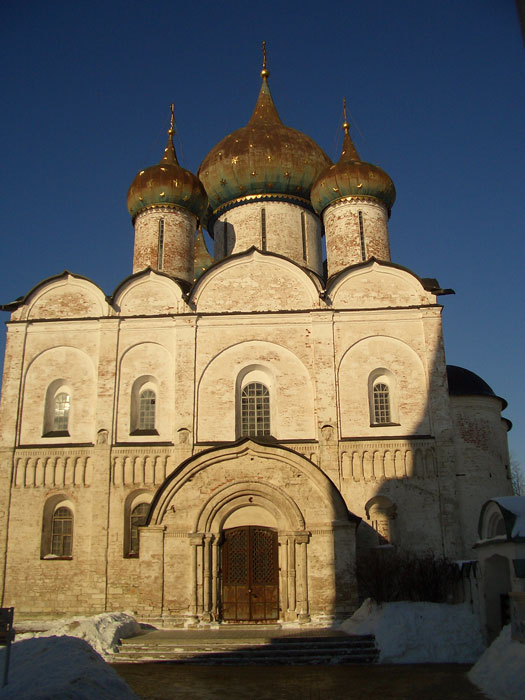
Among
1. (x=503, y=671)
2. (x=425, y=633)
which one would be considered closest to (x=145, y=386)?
(x=425, y=633)

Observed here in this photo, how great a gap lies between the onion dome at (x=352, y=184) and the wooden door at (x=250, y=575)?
10003 mm

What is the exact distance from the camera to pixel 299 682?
31.9ft

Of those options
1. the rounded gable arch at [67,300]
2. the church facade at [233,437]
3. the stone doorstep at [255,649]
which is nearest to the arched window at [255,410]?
the church facade at [233,437]

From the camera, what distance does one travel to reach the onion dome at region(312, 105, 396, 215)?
19969 millimetres

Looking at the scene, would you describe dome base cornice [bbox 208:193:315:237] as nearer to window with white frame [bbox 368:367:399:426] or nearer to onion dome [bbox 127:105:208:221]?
onion dome [bbox 127:105:208:221]

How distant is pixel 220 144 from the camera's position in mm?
22703

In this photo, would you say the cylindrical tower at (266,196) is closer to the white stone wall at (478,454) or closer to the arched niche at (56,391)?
the arched niche at (56,391)

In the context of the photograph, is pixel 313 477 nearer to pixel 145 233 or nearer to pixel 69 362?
pixel 69 362

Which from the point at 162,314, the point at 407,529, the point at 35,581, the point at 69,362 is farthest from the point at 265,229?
the point at 35,581

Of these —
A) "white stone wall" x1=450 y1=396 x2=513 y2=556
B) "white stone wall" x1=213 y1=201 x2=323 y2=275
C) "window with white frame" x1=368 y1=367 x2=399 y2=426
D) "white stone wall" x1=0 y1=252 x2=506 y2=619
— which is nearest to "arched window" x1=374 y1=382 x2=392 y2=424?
"window with white frame" x1=368 y1=367 x2=399 y2=426

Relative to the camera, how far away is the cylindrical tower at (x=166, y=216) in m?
19.6

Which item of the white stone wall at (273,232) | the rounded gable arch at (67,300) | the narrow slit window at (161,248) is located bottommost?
the rounded gable arch at (67,300)

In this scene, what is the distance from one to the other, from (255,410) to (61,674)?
32.3 ft

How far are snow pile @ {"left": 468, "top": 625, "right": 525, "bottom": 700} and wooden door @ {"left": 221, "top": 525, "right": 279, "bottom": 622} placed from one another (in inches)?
216
